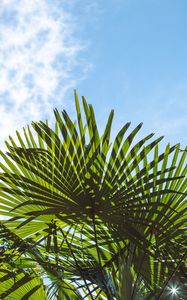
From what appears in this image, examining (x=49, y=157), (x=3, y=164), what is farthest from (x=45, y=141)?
(x=3, y=164)

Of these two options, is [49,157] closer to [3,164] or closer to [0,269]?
[3,164]

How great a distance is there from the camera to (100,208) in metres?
2.34

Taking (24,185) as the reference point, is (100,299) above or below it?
below

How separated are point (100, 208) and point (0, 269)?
2.90 feet

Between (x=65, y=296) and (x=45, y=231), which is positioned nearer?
(x=45, y=231)

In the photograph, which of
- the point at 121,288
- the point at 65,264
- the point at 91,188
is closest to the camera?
the point at 121,288

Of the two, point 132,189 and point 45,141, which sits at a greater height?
point 45,141

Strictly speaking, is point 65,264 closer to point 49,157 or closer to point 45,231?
point 45,231

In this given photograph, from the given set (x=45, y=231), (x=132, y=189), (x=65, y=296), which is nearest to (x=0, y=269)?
(x=45, y=231)

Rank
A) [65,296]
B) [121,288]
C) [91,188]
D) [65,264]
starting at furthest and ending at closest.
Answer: [65,296] → [65,264] → [91,188] → [121,288]

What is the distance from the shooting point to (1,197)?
8.42 ft

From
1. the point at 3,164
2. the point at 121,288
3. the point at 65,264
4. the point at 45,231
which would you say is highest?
the point at 3,164

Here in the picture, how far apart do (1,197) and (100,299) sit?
4.05 feet

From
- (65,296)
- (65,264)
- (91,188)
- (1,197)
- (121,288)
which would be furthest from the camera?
(65,296)
